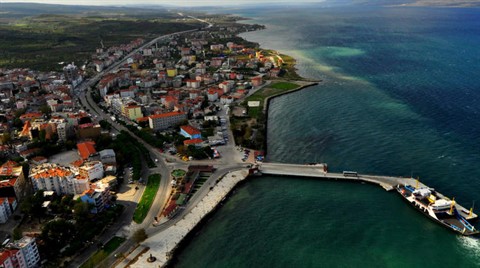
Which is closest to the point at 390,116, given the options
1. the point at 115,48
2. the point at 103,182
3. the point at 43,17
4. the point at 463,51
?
the point at 103,182

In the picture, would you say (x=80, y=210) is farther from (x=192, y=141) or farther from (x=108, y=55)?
(x=108, y=55)

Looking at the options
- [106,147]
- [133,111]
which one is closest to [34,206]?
[106,147]

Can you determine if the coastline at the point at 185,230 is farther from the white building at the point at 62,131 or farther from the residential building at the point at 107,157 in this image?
the white building at the point at 62,131

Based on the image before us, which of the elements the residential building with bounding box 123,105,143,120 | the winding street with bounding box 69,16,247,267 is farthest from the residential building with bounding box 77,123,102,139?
the residential building with bounding box 123,105,143,120

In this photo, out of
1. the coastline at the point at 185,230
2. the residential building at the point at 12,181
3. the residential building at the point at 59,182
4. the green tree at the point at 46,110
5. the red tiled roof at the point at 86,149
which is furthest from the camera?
the green tree at the point at 46,110

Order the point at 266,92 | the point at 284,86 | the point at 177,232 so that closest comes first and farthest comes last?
the point at 177,232, the point at 266,92, the point at 284,86

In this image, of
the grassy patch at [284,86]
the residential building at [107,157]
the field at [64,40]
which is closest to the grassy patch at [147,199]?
the residential building at [107,157]

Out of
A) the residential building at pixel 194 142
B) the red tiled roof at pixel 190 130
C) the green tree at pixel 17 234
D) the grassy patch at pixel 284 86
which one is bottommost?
the green tree at pixel 17 234
